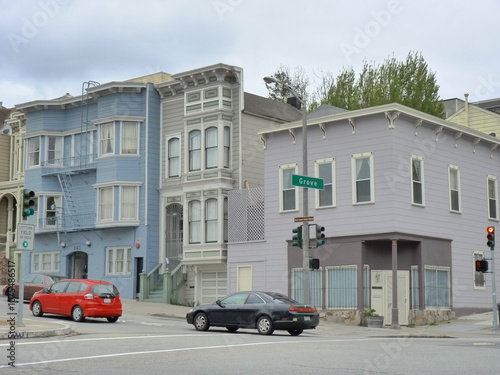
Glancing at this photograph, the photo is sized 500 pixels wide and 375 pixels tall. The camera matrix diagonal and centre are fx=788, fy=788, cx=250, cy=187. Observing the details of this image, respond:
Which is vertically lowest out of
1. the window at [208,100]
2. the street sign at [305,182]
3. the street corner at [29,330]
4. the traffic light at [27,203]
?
the street corner at [29,330]

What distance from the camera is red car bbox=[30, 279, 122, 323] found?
25719mm

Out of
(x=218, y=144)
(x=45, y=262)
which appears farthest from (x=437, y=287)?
(x=45, y=262)

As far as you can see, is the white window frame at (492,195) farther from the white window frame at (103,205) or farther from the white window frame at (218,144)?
the white window frame at (103,205)

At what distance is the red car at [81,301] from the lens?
1013 inches

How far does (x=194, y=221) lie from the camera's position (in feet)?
125

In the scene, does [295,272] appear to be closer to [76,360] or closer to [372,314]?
[372,314]

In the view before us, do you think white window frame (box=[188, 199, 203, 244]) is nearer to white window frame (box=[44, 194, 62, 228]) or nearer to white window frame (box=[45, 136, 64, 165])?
white window frame (box=[44, 194, 62, 228])

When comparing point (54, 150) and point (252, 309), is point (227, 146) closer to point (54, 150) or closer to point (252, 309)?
point (54, 150)

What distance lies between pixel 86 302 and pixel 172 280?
12284 mm

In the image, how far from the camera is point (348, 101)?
4784cm

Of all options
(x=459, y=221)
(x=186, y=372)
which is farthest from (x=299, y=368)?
(x=459, y=221)

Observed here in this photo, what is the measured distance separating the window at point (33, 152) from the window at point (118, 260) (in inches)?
302

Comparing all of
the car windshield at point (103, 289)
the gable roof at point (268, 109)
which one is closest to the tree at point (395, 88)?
the gable roof at point (268, 109)

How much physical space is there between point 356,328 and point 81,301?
9.63 metres
